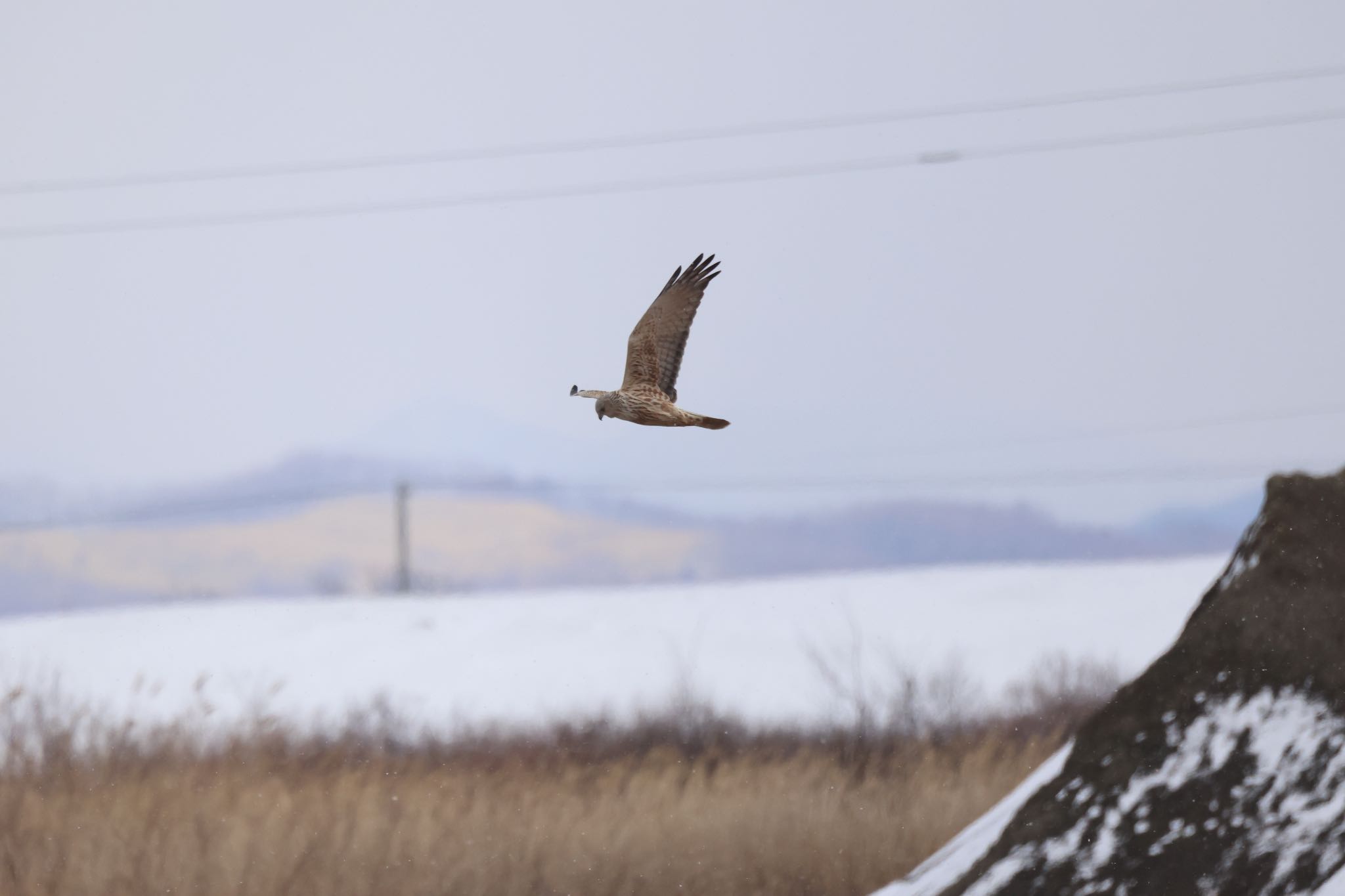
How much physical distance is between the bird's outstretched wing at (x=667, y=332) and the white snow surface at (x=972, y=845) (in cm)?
225

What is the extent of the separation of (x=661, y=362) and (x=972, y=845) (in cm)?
254

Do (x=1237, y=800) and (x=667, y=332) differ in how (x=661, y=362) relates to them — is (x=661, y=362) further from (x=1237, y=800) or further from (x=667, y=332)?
(x=1237, y=800)

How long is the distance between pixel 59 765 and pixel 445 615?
6.86 meters

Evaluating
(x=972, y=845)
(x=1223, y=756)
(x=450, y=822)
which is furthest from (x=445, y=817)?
(x=1223, y=756)

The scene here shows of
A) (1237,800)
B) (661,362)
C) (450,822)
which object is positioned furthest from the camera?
(450,822)

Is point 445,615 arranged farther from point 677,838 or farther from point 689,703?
point 677,838

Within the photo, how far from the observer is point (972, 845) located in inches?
249

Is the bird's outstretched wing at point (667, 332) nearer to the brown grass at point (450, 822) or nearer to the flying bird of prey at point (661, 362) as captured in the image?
the flying bird of prey at point (661, 362)

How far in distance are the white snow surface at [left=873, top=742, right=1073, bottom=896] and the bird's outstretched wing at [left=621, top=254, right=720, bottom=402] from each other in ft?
7.37

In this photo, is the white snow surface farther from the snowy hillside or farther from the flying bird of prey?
the flying bird of prey

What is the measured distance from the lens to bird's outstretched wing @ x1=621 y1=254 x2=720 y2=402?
4906 mm

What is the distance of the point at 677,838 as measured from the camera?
970 cm

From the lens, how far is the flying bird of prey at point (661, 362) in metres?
4.47

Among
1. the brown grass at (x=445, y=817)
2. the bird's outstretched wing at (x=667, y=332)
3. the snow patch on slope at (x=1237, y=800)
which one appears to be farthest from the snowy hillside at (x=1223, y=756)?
the brown grass at (x=445, y=817)
